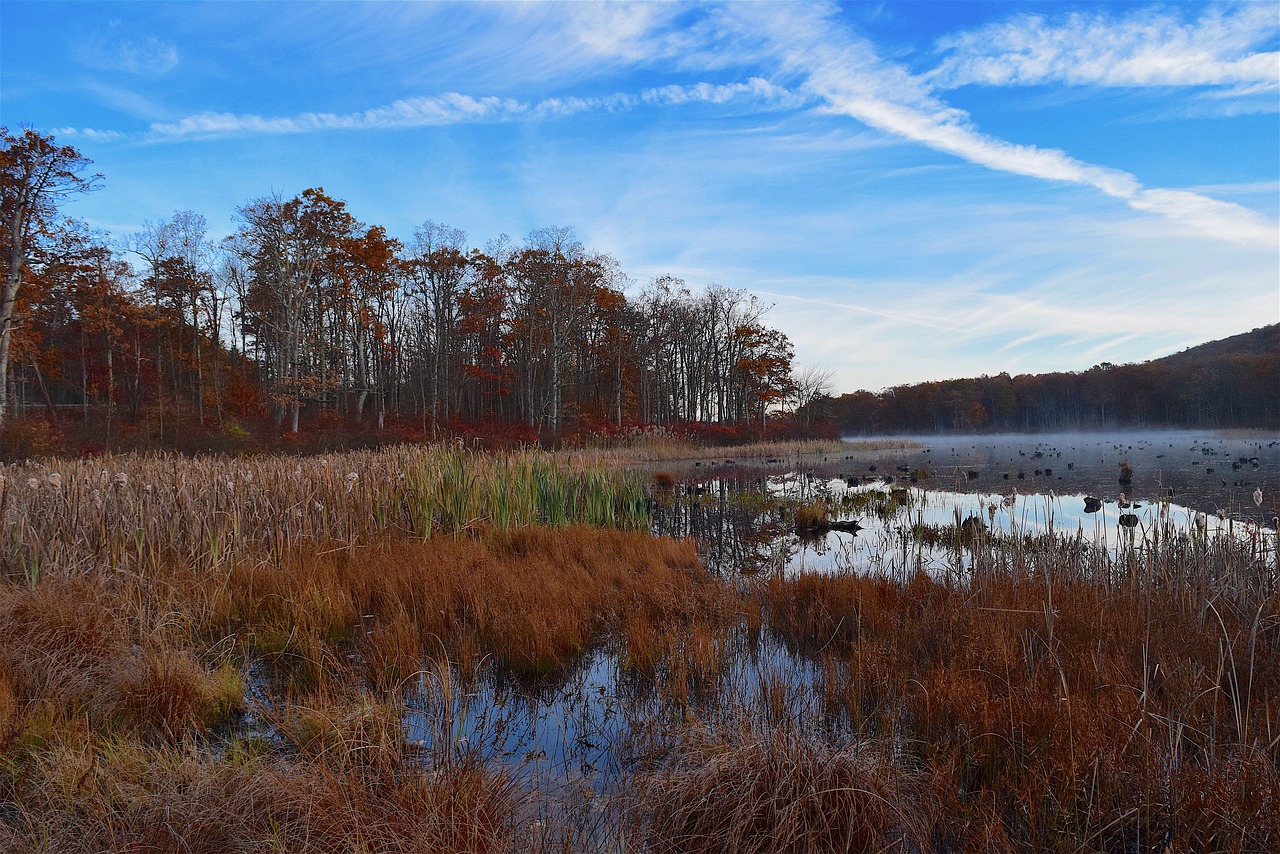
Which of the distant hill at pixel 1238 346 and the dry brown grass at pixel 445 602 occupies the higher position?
the distant hill at pixel 1238 346

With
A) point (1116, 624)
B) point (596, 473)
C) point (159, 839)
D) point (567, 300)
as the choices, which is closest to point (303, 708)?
point (159, 839)

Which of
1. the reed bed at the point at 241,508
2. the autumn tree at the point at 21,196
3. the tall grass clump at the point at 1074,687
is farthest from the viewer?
the autumn tree at the point at 21,196

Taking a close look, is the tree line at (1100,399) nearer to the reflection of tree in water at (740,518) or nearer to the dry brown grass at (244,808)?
the reflection of tree in water at (740,518)

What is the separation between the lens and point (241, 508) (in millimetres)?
6176

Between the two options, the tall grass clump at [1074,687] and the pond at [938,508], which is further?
the pond at [938,508]

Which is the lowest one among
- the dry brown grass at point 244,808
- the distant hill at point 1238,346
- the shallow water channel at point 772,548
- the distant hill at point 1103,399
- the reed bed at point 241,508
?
the shallow water channel at point 772,548

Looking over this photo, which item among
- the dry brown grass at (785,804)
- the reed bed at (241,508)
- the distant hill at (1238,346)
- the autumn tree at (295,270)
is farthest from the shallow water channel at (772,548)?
the distant hill at (1238,346)

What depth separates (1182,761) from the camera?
7.80 feet

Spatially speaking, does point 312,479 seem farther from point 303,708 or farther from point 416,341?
point 416,341

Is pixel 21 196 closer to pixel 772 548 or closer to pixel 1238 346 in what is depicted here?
pixel 772 548

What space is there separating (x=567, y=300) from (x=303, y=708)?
31963 millimetres

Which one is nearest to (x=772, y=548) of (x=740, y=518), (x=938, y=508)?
(x=740, y=518)

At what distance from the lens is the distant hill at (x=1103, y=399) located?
Result: 51594 mm

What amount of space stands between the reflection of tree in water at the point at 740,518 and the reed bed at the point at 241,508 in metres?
1.40
